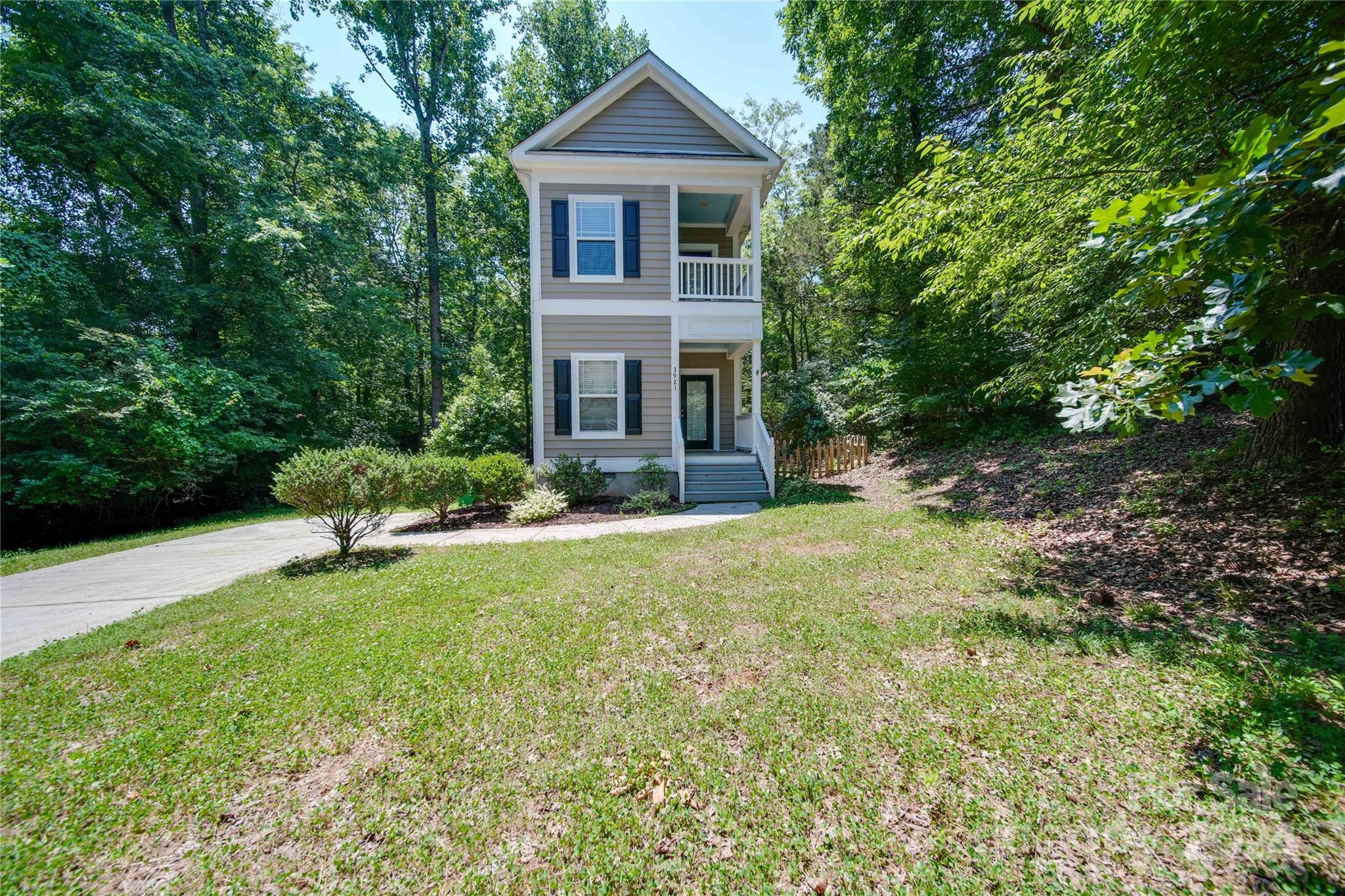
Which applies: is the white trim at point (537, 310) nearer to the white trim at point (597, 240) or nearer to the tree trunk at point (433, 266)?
the white trim at point (597, 240)

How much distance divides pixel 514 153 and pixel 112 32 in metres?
10.2

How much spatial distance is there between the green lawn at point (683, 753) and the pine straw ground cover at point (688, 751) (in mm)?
14

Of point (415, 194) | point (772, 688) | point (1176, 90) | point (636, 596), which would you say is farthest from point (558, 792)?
point (415, 194)

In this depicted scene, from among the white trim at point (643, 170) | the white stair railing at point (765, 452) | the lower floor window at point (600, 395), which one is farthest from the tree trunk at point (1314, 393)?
the lower floor window at point (600, 395)

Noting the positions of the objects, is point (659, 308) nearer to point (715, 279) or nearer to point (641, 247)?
point (641, 247)

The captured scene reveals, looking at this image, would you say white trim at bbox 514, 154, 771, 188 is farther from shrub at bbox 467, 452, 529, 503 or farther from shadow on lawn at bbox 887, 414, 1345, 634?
shadow on lawn at bbox 887, 414, 1345, 634

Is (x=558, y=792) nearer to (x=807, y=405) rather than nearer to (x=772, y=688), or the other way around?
(x=772, y=688)

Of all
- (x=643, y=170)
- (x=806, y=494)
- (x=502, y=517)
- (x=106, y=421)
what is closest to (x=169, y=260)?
(x=106, y=421)

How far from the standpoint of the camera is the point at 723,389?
13.5 meters

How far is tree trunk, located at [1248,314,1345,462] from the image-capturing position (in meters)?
4.53

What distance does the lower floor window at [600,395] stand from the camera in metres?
10.5

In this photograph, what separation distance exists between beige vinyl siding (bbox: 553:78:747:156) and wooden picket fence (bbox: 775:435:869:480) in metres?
7.25

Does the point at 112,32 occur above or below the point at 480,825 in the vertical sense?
above

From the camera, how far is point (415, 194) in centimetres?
2062
